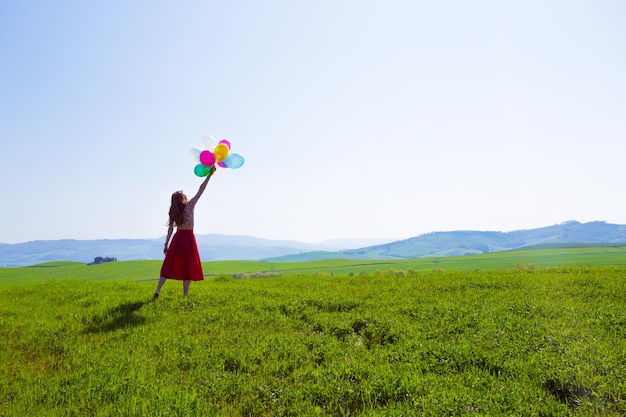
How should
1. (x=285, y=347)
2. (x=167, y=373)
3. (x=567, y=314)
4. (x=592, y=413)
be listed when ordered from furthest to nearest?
(x=567, y=314) → (x=285, y=347) → (x=167, y=373) → (x=592, y=413)

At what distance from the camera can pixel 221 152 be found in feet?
42.5

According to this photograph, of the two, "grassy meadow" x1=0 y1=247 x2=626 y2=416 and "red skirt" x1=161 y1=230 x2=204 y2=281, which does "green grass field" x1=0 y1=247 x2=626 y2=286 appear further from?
"grassy meadow" x1=0 y1=247 x2=626 y2=416

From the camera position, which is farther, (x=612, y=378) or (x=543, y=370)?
(x=543, y=370)

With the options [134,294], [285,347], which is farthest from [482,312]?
[134,294]

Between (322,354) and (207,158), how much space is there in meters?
8.27

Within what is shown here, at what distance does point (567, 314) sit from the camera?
8.66 m

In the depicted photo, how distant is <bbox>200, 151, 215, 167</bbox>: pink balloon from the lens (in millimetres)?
12617

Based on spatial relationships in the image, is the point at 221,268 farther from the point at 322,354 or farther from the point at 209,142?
the point at 322,354

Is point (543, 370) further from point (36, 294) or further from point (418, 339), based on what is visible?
point (36, 294)

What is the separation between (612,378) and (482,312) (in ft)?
12.5

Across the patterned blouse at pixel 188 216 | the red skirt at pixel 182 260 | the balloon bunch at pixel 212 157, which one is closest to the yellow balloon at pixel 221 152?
the balloon bunch at pixel 212 157

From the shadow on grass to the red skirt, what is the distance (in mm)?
1466

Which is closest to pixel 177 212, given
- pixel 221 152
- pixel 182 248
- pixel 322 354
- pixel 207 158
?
pixel 182 248

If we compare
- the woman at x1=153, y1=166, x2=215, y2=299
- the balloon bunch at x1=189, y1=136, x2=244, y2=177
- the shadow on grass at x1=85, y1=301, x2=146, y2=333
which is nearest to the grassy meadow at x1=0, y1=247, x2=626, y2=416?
the shadow on grass at x1=85, y1=301, x2=146, y2=333
